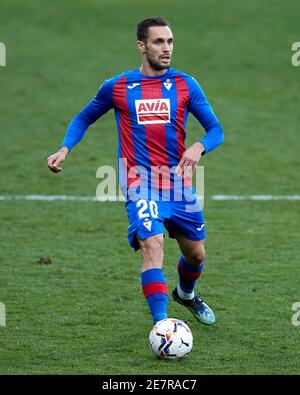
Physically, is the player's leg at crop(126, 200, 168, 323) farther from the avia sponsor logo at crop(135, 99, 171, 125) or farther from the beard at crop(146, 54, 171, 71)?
the beard at crop(146, 54, 171, 71)

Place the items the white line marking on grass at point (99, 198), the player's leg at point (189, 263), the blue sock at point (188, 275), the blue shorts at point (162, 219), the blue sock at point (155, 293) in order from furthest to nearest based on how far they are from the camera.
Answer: the white line marking on grass at point (99, 198)
the blue sock at point (188, 275)
the player's leg at point (189, 263)
the blue shorts at point (162, 219)
the blue sock at point (155, 293)

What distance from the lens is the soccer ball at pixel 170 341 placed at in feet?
23.4

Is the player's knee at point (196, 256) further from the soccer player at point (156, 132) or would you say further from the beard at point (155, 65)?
the beard at point (155, 65)

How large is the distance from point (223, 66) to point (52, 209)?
1028 cm

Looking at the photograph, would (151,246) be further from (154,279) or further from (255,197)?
(255,197)

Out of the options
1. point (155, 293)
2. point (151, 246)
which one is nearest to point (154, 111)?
point (151, 246)

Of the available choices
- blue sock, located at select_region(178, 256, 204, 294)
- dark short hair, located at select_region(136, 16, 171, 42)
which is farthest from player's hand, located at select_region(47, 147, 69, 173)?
blue sock, located at select_region(178, 256, 204, 294)

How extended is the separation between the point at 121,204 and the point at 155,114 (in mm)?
5590

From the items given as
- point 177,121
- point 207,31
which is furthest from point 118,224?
point 207,31

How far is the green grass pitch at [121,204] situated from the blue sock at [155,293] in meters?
0.30

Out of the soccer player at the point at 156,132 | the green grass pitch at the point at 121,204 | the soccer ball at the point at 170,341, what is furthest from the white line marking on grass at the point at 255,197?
the soccer ball at the point at 170,341

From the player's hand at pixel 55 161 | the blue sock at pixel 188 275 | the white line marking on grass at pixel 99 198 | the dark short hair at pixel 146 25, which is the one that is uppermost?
the dark short hair at pixel 146 25

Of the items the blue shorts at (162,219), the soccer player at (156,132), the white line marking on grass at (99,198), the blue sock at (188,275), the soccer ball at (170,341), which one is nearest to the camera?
the soccer ball at (170,341)

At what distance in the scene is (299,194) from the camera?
1388 centimetres
